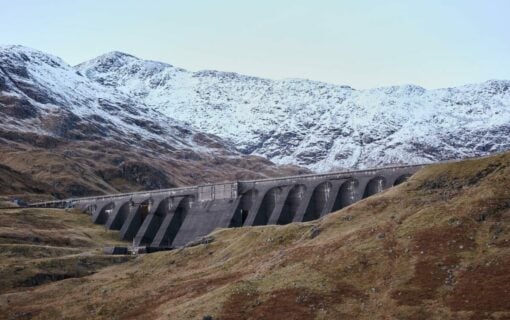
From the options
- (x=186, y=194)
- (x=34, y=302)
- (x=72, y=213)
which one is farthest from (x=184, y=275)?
(x=72, y=213)

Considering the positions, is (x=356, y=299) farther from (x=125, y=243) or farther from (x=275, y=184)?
(x=125, y=243)

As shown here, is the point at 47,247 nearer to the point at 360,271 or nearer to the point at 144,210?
the point at 144,210

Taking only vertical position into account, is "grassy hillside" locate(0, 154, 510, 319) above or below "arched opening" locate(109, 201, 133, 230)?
above

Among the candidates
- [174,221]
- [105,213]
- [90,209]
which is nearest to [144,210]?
[174,221]

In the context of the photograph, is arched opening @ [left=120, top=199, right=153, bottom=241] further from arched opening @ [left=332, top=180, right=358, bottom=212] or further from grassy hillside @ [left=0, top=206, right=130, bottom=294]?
arched opening @ [left=332, top=180, right=358, bottom=212]

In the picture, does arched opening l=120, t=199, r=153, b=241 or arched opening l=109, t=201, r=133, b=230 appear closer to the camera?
arched opening l=120, t=199, r=153, b=241

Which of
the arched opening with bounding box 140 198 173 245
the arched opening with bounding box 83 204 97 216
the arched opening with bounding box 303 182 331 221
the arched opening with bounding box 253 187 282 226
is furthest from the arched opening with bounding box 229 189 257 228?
the arched opening with bounding box 83 204 97 216

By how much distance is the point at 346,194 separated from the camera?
131750 mm

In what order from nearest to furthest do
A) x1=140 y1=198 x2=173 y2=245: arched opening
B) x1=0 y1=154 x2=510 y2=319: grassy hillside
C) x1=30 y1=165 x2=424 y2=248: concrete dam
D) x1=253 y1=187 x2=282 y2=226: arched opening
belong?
x1=0 y1=154 x2=510 y2=319: grassy hillside, x1=30 y1=165 x2=424 y2=248: concrete dam, x1=253 y1=187 x2=282 y2=226: arched opening, x1=140 y1=198 x2=173 y2=245: arched opening

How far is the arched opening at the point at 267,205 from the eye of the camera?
142m

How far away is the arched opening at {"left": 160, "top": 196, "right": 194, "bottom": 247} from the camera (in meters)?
157

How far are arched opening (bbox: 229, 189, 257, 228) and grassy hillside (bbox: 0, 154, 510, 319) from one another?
47.2 meters

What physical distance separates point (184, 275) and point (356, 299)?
1416 inches

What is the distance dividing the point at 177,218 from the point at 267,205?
91.4 ft
